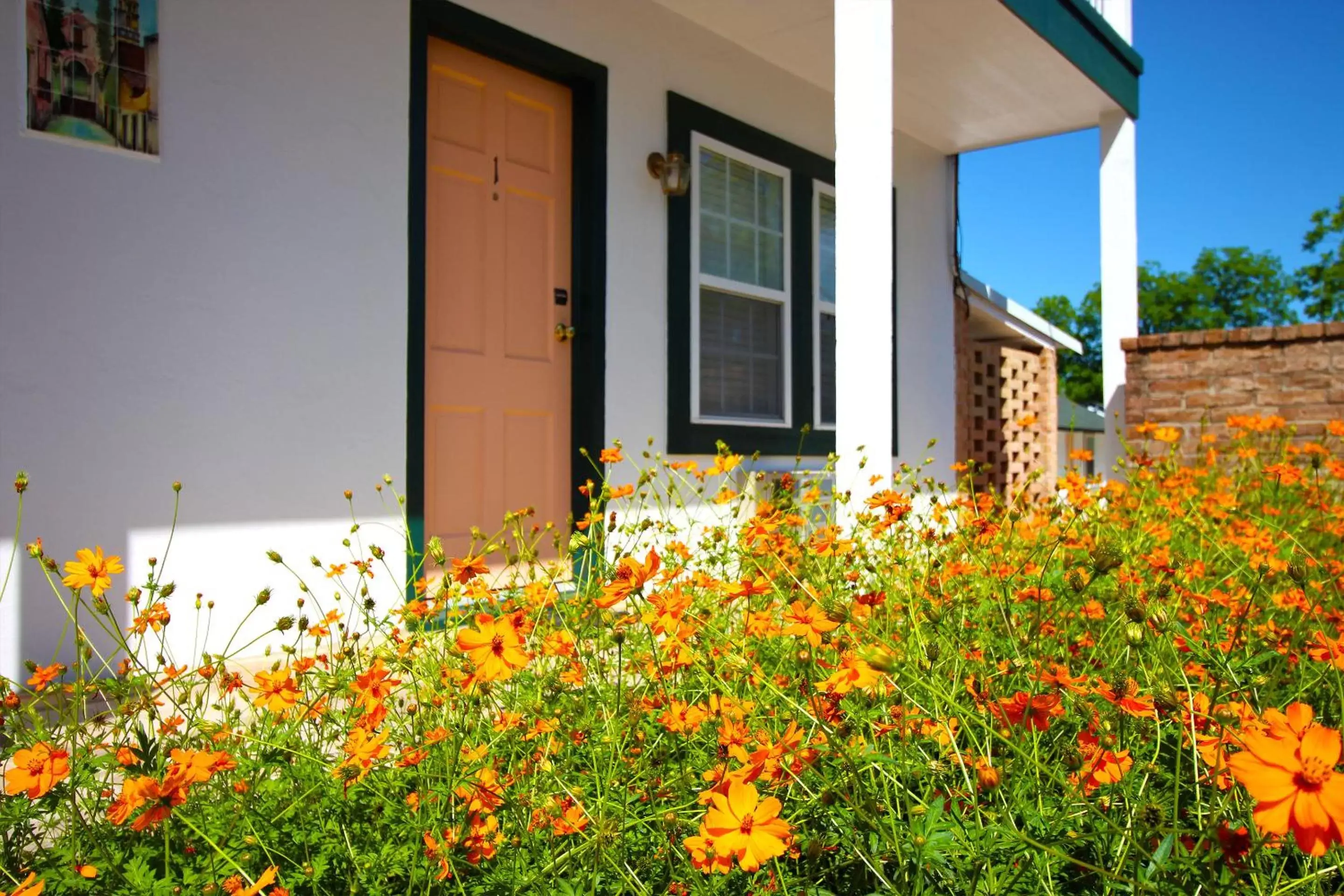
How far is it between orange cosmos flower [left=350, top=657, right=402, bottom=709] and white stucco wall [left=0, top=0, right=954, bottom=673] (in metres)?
1.77

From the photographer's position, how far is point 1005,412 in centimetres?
727

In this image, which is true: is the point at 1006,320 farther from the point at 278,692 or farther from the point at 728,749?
the point at 278,692

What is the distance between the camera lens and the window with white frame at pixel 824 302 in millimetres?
5105

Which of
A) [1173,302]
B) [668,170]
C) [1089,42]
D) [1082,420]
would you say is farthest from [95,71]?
[1173,302]

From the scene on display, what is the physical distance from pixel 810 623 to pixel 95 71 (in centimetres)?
262

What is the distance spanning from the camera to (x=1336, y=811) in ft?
1.91

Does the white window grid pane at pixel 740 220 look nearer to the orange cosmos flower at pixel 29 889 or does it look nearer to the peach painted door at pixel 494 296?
the peach painted door at pixel 494 296

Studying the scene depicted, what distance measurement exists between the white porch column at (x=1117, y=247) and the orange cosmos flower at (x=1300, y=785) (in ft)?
17.1

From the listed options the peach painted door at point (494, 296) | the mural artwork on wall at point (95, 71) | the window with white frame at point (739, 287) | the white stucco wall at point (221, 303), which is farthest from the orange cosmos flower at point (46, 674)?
the window with white frame at point (739, 287)

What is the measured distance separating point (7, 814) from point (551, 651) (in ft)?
2.06

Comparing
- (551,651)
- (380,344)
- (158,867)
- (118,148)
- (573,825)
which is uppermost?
(118,148)

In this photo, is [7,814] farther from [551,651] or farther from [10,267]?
[10,267]

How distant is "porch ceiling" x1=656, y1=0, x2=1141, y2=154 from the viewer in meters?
4.14

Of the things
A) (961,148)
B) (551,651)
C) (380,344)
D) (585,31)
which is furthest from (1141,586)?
(961,148)
